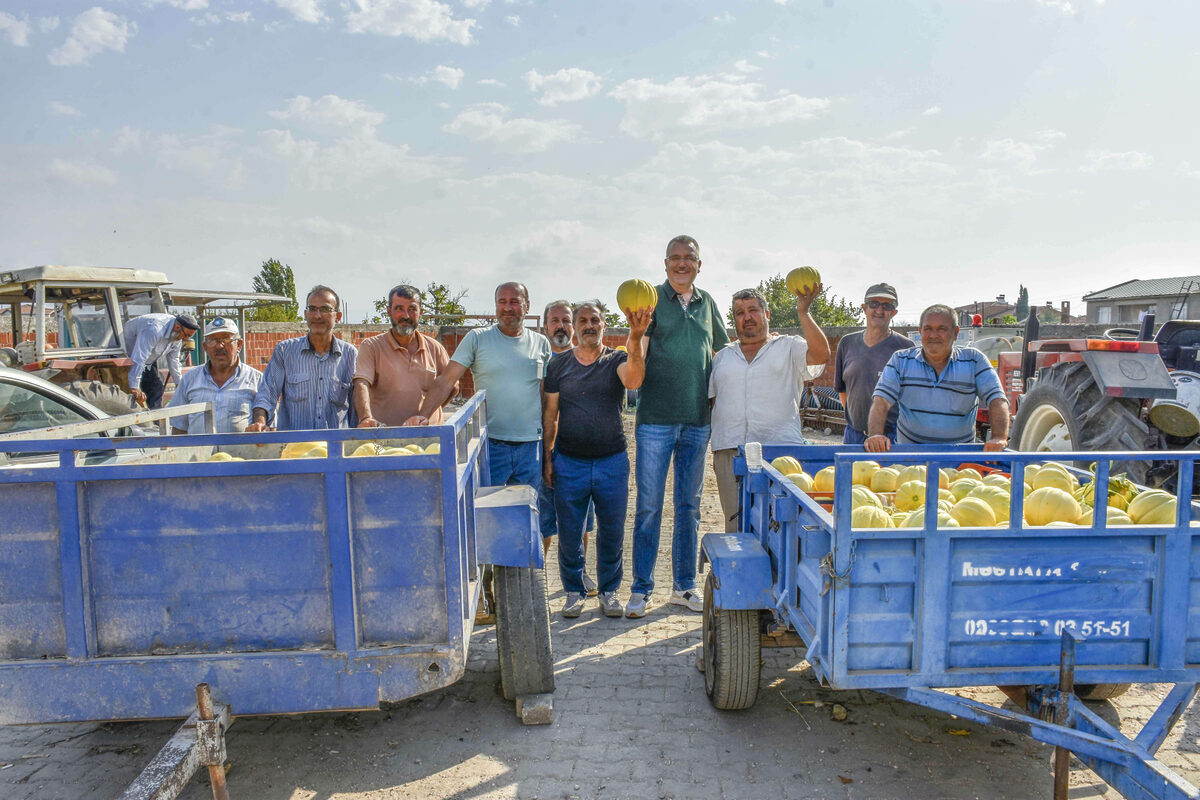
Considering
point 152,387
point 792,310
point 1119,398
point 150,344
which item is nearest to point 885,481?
point 1119,398

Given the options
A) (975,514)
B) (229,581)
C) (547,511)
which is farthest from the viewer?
(547,511)

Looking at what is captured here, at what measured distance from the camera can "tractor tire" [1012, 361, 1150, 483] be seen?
5.45 metres

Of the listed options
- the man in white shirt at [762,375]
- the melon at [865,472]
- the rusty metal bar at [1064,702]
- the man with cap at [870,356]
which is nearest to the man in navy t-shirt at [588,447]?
the man in white shirt at [762,375]

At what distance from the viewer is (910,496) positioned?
3410 millimetres

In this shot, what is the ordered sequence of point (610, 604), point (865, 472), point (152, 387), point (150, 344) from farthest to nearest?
point (152, 387)
point (150, 344)
point (610, 604)
point (865, 472)

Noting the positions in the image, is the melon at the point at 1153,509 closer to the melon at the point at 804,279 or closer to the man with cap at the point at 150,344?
the melon at the point at 804,279

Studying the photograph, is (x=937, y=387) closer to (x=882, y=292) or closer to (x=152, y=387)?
(x=882, y=292)

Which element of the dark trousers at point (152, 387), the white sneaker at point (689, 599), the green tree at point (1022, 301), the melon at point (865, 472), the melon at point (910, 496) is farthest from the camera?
the green tree at point (1022, 301)

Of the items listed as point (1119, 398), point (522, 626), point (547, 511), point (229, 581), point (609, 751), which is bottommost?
point (609, 751)

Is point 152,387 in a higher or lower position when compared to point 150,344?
lower

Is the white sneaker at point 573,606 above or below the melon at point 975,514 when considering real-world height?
below

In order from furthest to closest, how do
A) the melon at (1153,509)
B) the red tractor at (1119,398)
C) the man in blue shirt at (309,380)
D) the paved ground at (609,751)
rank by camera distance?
the red tractor at (1119,398), the man in blue shirt at (309,380), the paved ground at (609,751), the melon at (1153,509)

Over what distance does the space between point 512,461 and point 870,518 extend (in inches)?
100

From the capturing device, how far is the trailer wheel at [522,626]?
3.56m
